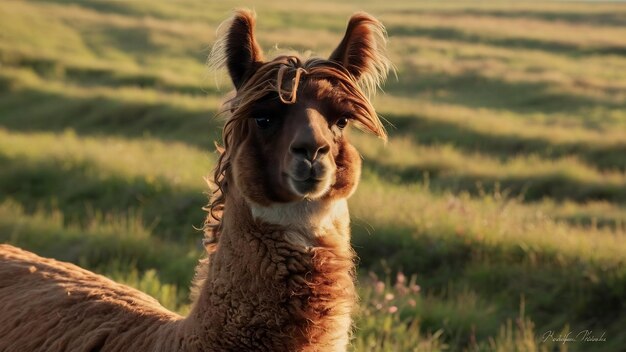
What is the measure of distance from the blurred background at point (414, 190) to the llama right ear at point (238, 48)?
12cm

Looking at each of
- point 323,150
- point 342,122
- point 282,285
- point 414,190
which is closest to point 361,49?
point 342,122

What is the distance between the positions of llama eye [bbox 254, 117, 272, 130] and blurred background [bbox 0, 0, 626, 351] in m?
0.31

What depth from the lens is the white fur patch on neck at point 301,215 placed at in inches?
133

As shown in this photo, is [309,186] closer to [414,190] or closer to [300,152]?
[300,152]

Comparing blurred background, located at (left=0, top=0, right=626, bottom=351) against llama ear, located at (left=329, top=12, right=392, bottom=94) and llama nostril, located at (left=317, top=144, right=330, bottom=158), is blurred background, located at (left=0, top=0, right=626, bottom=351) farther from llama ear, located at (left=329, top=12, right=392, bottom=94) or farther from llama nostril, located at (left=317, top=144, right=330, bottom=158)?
llama nostril, located at (left=317, top=144, right=330, bottom=158)

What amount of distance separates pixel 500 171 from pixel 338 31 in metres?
37.8

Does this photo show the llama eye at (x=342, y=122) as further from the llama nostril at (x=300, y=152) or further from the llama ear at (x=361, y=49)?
the llama nostril at (x=300, y=152)

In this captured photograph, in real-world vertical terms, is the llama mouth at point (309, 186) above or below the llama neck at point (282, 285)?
above

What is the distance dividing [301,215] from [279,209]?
91 mm

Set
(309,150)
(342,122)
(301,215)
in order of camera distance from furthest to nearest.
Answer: (342,122)
(301,215)
(309,150)

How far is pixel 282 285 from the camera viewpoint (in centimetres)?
332

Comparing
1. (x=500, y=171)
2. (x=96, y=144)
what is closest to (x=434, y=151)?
(x=500, y=171)

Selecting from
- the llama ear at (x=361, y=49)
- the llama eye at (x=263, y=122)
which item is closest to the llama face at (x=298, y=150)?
the llama eye at (x=263, y=122)

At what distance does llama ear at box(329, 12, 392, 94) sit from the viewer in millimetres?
3803
